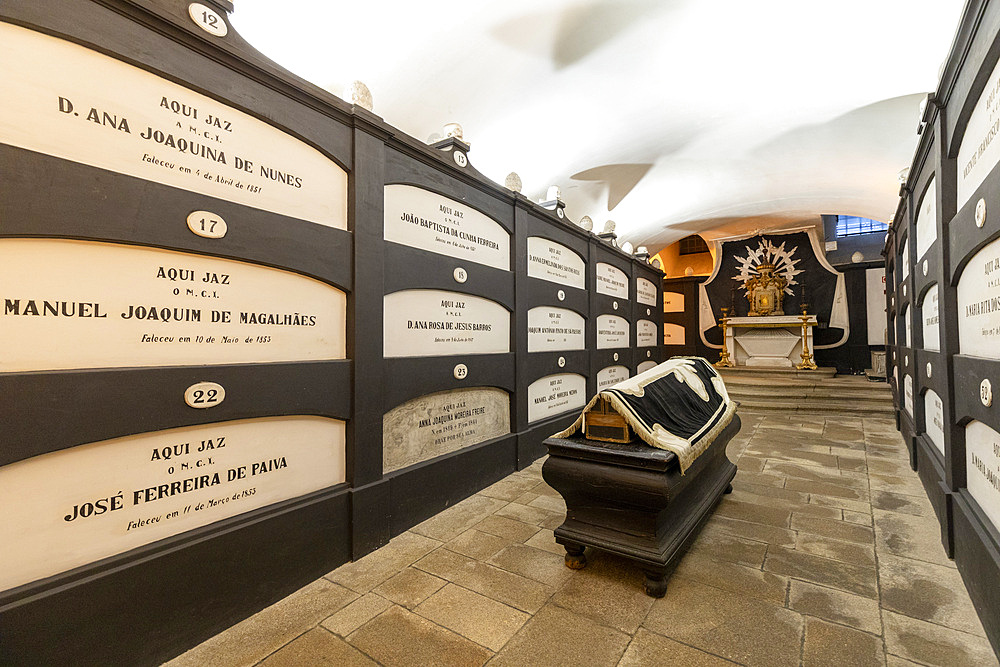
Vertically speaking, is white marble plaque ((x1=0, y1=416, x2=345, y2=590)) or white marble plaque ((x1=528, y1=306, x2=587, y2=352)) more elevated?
white marble plaque ((x1=528, y1=306, x2=587, y2=352))

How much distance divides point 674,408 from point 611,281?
3.84 m

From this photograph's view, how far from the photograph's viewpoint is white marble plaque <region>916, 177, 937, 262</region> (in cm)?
292

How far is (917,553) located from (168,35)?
4.29 metres

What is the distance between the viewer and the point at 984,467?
6.45 ft

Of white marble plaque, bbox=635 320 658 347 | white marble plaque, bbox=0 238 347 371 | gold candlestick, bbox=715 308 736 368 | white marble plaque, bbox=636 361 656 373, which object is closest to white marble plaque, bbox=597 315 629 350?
white marble plaque, bbox=635 320 658 347

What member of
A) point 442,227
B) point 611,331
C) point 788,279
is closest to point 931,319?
point 611,331

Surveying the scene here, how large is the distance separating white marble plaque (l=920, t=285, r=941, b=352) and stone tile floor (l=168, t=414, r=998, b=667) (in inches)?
43.5

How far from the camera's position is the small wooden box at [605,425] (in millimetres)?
2211

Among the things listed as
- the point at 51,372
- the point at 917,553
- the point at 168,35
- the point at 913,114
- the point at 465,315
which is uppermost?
the point at 913,114

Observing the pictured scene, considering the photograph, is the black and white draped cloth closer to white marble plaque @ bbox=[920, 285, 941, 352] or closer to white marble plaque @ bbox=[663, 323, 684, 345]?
white marble plaque @ bbox=[920, 285, 941, 352]

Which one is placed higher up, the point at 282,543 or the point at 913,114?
the point at 913,114

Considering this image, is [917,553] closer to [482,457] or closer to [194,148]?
[482,457]

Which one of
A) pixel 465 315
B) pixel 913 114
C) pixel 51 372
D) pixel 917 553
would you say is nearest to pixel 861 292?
pixel 913 114

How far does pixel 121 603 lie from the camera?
153 cm
